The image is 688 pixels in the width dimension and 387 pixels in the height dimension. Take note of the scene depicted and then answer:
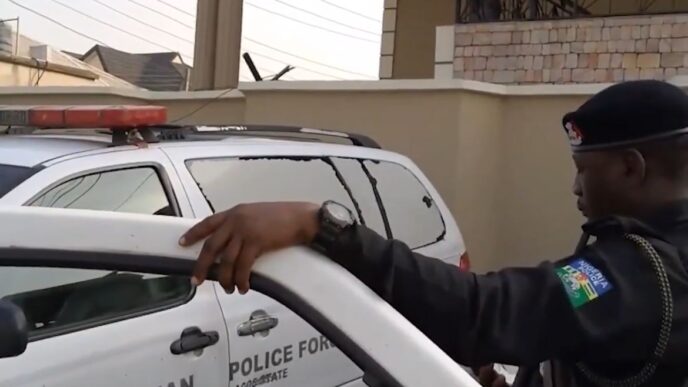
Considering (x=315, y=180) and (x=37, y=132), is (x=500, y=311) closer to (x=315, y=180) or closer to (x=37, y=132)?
(x=315, y=180)

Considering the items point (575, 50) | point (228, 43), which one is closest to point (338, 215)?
point (575, 50)

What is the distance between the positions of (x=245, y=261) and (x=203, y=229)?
8 cm

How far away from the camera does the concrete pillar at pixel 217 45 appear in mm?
Answer: 10070

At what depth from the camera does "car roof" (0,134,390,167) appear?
9.78 feet

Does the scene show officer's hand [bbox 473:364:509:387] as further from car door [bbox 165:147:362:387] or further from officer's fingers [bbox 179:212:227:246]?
officer's fingers [bbox 179:212:227:246]

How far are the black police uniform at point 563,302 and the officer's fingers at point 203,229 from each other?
16 centimetres

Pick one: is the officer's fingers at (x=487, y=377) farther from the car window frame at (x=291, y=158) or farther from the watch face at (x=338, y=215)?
the car window frame at (x=291, y=158)

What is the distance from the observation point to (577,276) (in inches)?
54.2

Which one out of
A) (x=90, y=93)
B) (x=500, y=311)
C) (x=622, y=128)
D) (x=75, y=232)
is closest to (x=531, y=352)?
(x=500, y=311)

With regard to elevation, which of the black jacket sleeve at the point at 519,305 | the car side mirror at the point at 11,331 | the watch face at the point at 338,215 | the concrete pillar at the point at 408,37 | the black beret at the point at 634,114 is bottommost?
the car side mirror at the point at 11,331

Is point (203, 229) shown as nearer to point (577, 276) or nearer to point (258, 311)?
point (577, 276)

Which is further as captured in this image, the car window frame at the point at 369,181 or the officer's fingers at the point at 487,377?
the car window frame at the point at 369,181

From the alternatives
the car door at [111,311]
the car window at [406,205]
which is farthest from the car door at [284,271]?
the car window at [406,205]

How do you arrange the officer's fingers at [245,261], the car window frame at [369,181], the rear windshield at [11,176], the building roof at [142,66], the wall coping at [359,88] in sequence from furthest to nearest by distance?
the building roof at [142,66], the wall coping at [359,88], the car window frame at [369,181], the rear windshield at [11,176], the officer's fingers at [245,261]
